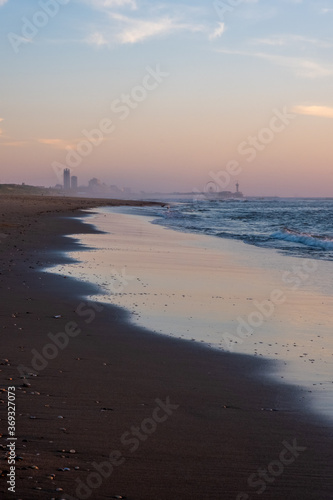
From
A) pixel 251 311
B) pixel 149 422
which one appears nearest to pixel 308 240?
pixel 251 311

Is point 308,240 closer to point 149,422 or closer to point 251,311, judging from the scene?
point 251,311

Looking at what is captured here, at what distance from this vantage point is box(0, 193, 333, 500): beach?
14.0 feet

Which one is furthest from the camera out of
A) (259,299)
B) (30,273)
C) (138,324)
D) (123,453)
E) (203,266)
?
(203,266)

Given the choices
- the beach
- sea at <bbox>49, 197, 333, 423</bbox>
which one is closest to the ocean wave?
sea at <bbox>49, 197, 333, 423</bbox>

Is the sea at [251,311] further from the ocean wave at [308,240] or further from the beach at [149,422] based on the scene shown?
the ocean wave at [308,240]

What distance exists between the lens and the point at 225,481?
4.32 meters

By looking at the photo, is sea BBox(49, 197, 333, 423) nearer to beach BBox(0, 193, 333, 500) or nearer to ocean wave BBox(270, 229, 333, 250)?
beach BBox(0, 193, 333, 500)

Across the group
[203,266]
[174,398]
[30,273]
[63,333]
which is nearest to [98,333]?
[63,333]

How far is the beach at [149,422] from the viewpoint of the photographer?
427cm

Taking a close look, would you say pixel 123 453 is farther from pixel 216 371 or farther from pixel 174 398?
pixel 216 371

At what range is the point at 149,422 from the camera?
5273mm

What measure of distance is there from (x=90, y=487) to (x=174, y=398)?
186cm

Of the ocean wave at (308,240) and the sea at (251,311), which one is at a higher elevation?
the sea at (251,311)

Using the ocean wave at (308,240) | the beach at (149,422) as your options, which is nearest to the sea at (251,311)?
the beach at (149,422)
